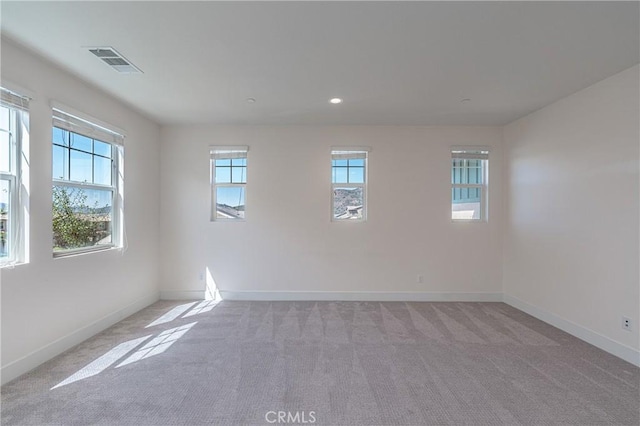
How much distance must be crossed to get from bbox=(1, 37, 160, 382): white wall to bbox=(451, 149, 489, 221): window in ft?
15.5

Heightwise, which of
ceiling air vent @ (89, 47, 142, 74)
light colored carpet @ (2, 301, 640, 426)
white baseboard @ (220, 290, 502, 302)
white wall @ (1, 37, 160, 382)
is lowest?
light colored carpet @ (2, 301, 640, 426)

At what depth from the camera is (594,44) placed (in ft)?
7.56

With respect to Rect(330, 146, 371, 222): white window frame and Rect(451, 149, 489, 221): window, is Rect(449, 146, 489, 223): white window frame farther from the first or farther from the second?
Rect(330, 146, 371, 222): white window frame

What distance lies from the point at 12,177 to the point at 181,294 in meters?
2.66

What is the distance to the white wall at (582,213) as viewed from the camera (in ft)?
8.98

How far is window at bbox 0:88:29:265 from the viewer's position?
2.36 meters

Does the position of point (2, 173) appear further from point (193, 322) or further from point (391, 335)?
point (391, 335)

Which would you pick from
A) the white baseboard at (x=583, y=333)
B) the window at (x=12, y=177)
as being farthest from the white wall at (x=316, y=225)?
the window at (x=12, y=177)

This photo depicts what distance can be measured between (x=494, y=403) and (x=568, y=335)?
76.4 inches

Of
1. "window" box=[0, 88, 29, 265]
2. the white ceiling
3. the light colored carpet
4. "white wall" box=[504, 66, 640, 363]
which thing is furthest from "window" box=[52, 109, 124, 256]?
"white wall" box=[504, 66, 640, 363]

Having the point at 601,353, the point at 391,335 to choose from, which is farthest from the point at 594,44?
the point at 391,335

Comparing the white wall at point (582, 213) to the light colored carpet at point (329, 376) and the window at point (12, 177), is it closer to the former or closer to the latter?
the light colored carpet at point (329, 376)

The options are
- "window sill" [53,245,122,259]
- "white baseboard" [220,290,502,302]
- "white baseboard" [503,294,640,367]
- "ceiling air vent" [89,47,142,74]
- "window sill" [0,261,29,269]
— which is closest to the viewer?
"window sill" [0,261,29,269]

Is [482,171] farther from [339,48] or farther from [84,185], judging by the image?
[84,185]
